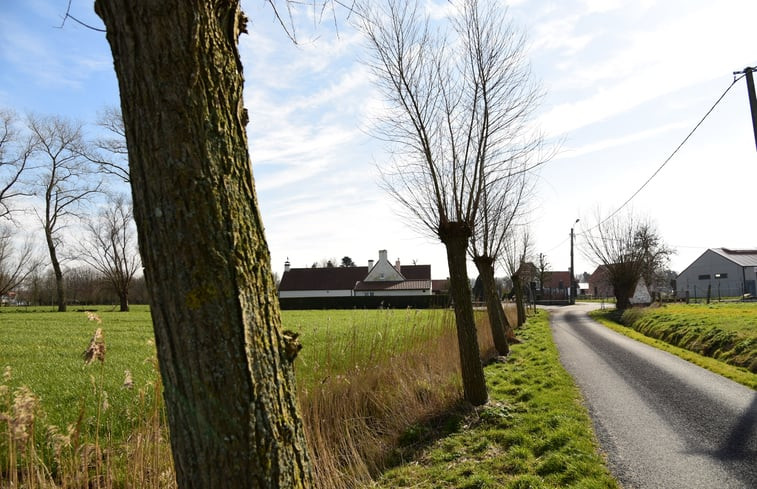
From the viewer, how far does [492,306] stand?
40.9 feet

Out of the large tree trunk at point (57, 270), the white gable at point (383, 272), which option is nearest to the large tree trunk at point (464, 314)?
the large tree trunk at point (57, 270)

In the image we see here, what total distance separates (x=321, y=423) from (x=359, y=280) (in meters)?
51.3

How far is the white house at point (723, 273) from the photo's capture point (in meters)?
48.4

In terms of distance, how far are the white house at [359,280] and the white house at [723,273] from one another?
25840 mm

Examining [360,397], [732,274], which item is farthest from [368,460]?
[732,274]

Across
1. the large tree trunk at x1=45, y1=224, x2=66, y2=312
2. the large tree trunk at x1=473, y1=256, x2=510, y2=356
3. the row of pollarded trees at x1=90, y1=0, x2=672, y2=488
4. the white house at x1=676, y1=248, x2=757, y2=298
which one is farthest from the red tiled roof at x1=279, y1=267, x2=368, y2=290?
the row of pollarded trees at x1=90, y1=0, x2=672, y2=488

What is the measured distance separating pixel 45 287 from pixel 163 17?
64954mm

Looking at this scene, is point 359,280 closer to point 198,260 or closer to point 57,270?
point 57,270

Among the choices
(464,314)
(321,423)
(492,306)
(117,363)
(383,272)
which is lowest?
(117,363)

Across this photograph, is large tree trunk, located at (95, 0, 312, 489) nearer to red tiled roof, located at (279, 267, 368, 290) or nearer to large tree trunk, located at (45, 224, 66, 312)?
large tree trunk, located at (45, 224, 66, 312)

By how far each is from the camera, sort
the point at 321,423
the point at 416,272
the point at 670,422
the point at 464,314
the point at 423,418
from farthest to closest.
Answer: the point at 416,272 < the point at 464,314 < the point at 423,418 < the point at 670,422 < the point at 321,423

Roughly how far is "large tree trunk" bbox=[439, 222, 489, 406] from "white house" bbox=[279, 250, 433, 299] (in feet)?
146

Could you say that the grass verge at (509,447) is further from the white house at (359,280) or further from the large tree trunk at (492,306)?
the white house at (359,280)

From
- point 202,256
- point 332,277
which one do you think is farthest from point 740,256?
point 202,256
